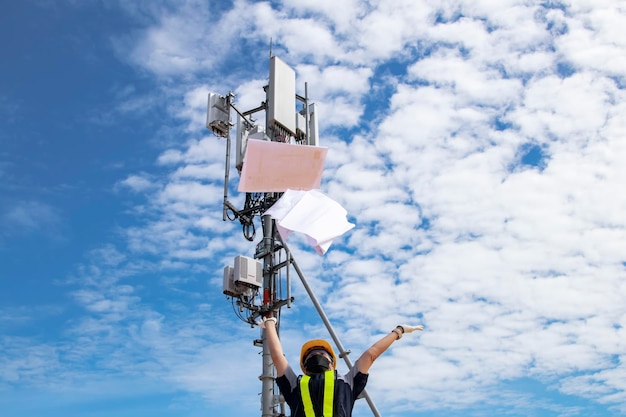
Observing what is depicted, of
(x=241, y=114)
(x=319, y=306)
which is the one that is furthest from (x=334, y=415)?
(x=241, y=114)

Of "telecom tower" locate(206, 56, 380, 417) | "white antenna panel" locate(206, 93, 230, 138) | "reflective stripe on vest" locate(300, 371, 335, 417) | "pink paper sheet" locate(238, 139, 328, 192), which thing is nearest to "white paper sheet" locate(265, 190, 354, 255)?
"pink paper sheet" locate(238, 139, 328, 192)

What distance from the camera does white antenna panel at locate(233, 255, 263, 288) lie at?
15719mm

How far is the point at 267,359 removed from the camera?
545 inches

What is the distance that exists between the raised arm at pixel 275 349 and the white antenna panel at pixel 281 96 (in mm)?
10544

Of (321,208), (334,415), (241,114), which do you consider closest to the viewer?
(334,415)

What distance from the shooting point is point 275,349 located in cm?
368

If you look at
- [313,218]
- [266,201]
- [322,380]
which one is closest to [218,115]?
[266,201]

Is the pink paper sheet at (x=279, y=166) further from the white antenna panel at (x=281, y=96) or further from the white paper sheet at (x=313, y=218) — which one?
the white antenna panel at (x=281, y=96)

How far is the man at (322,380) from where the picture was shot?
3.32 m

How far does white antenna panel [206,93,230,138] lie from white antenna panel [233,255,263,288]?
3.67 m

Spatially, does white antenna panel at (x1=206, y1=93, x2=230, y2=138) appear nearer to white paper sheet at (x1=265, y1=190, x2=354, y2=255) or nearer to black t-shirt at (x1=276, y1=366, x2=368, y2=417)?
white paper sheet at (x1=265, y1=190, x2=354, y2=255)

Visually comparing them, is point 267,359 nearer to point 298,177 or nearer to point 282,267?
point 282,267

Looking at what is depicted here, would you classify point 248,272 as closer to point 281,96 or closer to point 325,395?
point 281,96

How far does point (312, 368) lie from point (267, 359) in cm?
1074
